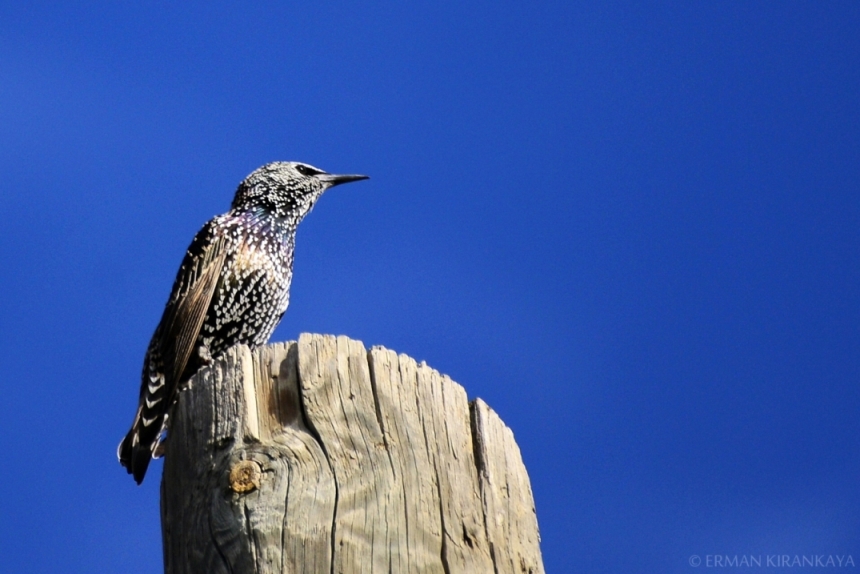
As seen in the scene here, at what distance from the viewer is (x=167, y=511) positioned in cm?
257

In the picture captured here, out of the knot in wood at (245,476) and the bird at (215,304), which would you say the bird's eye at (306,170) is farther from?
the knot in wood at (245,476)

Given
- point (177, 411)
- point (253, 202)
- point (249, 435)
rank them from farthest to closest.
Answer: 1. point (253, 202)
2. point (177, 411)
3. point (249, 435)

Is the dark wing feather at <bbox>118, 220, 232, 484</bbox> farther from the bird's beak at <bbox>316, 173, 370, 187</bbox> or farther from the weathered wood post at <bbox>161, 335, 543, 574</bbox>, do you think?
the weathered wood post at <bbox>161, 335, 543, 574</bbox>

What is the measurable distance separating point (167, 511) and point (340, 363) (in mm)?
553

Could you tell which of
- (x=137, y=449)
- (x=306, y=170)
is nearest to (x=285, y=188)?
(x=306, y=170)

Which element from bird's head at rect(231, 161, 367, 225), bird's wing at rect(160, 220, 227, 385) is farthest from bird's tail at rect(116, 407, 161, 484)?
bird's head at rect(231, 161, 367, 225)

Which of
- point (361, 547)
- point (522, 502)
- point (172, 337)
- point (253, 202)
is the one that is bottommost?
point (361, 547)

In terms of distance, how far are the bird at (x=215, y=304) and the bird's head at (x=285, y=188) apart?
0.05ft

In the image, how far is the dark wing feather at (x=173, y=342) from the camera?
4578mm

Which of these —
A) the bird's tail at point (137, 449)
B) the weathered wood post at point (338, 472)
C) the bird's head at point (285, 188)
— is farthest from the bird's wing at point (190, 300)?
the weathered wood post at point (338, 472)

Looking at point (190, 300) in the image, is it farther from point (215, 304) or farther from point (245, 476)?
point (245, 476)

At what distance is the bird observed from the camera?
4.74 m

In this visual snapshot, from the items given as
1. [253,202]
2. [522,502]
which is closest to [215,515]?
[522,502]

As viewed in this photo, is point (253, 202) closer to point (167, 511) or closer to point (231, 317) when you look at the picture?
point (231, 317)
